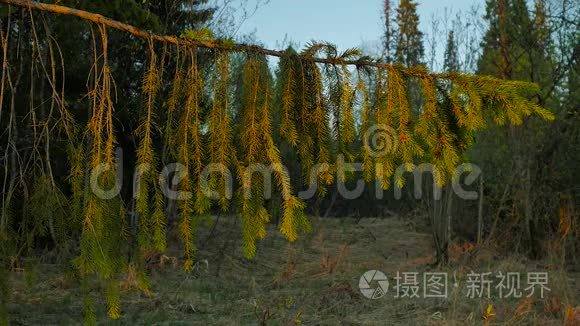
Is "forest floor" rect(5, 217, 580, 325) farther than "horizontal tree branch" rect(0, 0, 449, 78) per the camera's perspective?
Yes

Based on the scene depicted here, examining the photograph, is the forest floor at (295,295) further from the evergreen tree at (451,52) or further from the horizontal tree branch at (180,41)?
the evergreen tree at (451,52)

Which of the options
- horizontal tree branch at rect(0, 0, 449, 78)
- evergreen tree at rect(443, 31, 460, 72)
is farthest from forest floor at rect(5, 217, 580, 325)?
evergreen tree at rect(443, 31, 460, 72)

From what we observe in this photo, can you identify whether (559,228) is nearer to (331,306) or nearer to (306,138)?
(331,306)

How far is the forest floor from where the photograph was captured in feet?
14.6

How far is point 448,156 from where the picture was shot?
2262 millimetres

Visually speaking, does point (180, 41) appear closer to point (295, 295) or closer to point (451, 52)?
point (295, 295)

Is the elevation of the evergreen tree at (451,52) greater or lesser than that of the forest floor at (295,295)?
greater

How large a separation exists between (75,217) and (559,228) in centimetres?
592

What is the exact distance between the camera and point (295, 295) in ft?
17.8

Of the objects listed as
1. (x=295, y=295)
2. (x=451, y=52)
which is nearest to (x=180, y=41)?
(x=295, y=295)

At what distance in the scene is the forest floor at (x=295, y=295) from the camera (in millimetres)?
4441

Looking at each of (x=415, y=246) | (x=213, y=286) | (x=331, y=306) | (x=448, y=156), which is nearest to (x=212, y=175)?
(x=448, y=156)

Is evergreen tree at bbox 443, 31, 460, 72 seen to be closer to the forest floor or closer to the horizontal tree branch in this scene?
the forest floor

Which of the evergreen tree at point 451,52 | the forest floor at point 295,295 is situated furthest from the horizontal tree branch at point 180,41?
the evergreen tree at point 451,52
